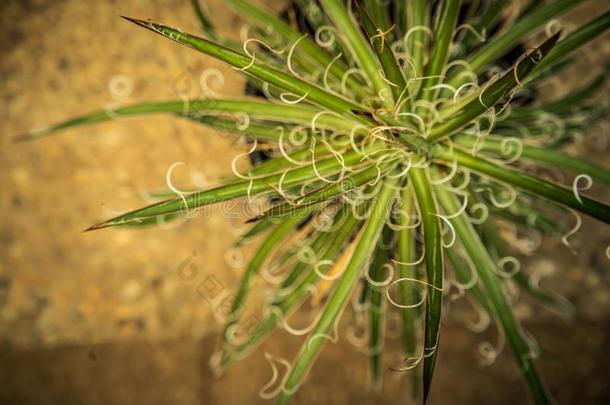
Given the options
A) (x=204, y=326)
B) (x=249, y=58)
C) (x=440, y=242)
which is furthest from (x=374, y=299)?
(x=204, y=326)

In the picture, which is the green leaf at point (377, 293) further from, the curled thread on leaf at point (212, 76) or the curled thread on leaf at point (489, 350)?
the curled thread on leaf at point (212, 76)

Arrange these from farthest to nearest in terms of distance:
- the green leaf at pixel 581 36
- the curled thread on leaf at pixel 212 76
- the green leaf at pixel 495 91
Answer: the curled thread on leaf at pixel 212 76 → the green leaf at pixel 581 36 → the green leaf at pixel 495 91

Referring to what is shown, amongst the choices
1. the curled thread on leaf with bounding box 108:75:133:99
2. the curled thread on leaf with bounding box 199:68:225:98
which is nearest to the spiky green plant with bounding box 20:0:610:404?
the curled thread on leaf with bounding box 199:68:225:98

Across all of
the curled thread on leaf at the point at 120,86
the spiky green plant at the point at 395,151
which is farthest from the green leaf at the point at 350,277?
the curled thread on leaf at the point at 120,86

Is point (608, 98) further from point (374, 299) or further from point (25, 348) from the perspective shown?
point (25, 348)

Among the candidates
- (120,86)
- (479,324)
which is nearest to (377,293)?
(479,324)

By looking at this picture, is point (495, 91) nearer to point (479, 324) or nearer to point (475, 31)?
point (475, 31)
